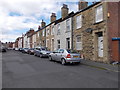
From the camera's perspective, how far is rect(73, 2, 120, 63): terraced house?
1148 cm

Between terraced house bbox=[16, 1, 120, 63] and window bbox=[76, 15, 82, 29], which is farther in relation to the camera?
window bbox=[76, 15, 82, 29]

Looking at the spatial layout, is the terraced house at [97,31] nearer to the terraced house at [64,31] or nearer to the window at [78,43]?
the window at [78,43]

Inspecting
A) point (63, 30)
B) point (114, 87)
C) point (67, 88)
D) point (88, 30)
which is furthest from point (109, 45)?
point (63, 30)

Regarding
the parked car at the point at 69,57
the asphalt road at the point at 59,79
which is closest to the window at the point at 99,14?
the parked car at the point at 69,57

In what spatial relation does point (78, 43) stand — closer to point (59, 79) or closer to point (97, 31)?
point (97, 31)

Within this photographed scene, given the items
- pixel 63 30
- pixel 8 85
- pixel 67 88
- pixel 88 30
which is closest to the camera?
pixel 67 88

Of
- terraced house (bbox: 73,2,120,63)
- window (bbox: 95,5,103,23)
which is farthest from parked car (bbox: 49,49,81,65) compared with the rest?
window (bbox: 95,5,103,23)

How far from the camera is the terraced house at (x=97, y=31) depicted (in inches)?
452

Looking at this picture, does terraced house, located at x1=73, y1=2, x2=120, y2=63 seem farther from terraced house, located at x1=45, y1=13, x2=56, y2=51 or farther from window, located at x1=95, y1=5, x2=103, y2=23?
terraced house, located at x1=45, y1=13, x2=56, y2=51

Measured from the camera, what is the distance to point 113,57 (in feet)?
37.7

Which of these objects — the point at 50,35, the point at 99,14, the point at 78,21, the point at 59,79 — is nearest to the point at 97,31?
the point at 99,14

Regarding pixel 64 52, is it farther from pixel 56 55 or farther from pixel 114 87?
pixel 114 87

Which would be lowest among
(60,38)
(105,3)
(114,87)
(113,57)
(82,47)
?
(114,87)

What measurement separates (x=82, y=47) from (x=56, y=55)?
404 centimetres
